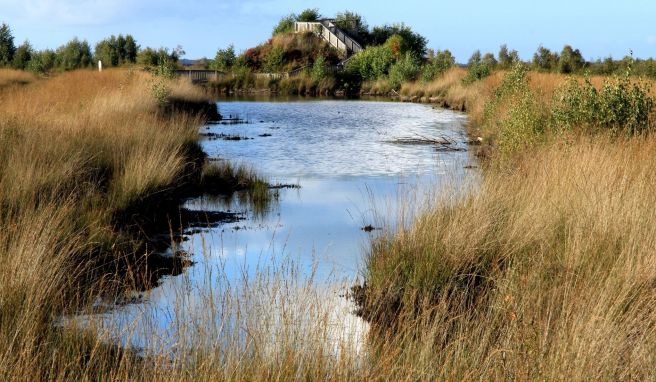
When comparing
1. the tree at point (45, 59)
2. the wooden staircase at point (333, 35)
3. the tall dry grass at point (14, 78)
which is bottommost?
the tall dry grass at point (14, 78)

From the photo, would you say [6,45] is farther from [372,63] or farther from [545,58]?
[545,58]

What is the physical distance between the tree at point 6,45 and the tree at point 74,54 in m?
2.67

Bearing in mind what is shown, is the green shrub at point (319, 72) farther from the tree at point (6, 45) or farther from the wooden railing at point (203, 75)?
the tree at point (6, 45)

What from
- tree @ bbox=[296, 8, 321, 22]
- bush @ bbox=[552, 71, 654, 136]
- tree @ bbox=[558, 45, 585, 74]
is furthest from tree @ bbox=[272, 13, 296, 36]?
bush @ bbox=[552, 71, 654, 136]

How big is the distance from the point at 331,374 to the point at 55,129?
777cm

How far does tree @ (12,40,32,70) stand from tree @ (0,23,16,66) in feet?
1.15

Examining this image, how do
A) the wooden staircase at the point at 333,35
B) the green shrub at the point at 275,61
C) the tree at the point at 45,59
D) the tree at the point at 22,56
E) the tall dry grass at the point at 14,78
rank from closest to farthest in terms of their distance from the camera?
the tall dry grass at the point at 14,78, the tree at the point at 45,59, the tree at the point at 22,56, the green shrub at the point at 275,61, the wooden staircase at the point at 333,35

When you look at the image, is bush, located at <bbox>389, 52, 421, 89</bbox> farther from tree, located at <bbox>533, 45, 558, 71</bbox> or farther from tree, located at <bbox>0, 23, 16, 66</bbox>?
tree, located at <bbox>0, 23, 16, 66</bbox>

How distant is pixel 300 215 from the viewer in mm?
9805

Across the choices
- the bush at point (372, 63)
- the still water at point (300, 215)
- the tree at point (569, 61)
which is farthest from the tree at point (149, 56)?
the tree at point (569, 61)

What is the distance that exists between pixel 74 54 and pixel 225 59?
1250 cm

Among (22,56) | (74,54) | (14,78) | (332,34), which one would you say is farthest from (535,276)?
(332,34)

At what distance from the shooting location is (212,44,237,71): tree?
54375mm

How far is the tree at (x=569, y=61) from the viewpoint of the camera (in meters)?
34.5
